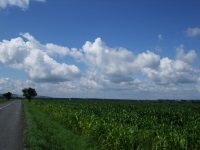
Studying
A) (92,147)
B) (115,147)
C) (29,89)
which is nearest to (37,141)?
(92,147)

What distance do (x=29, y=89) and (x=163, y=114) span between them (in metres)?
101

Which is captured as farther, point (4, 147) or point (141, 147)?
point (4, 147)

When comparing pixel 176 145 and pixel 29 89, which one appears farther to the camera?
pixel 29 89

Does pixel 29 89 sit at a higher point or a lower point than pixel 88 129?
higher

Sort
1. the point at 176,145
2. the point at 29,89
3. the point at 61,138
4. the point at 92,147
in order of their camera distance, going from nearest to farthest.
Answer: the point at 176,145, the point at 92,147, the point at 61,138, the point at 29,89

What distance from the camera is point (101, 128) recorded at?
19094 mm

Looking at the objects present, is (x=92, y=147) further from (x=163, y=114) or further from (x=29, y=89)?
(x=29, y=89)

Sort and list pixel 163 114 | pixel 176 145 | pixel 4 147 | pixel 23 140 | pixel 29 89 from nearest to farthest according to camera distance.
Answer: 1. pixel 176 145
2. pixel 4 147
3. pixel 23 140
4. pixel 163 114
5. pixel 29 89

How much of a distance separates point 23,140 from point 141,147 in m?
7.64

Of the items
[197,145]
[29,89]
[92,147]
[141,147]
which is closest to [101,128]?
[92,147]

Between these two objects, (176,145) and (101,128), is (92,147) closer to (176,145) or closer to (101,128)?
(101,128)

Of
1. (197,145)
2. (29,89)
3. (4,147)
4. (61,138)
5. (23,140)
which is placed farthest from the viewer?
(29,89)

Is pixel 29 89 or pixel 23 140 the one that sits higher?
pixel 29 89

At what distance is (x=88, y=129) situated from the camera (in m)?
20.8
